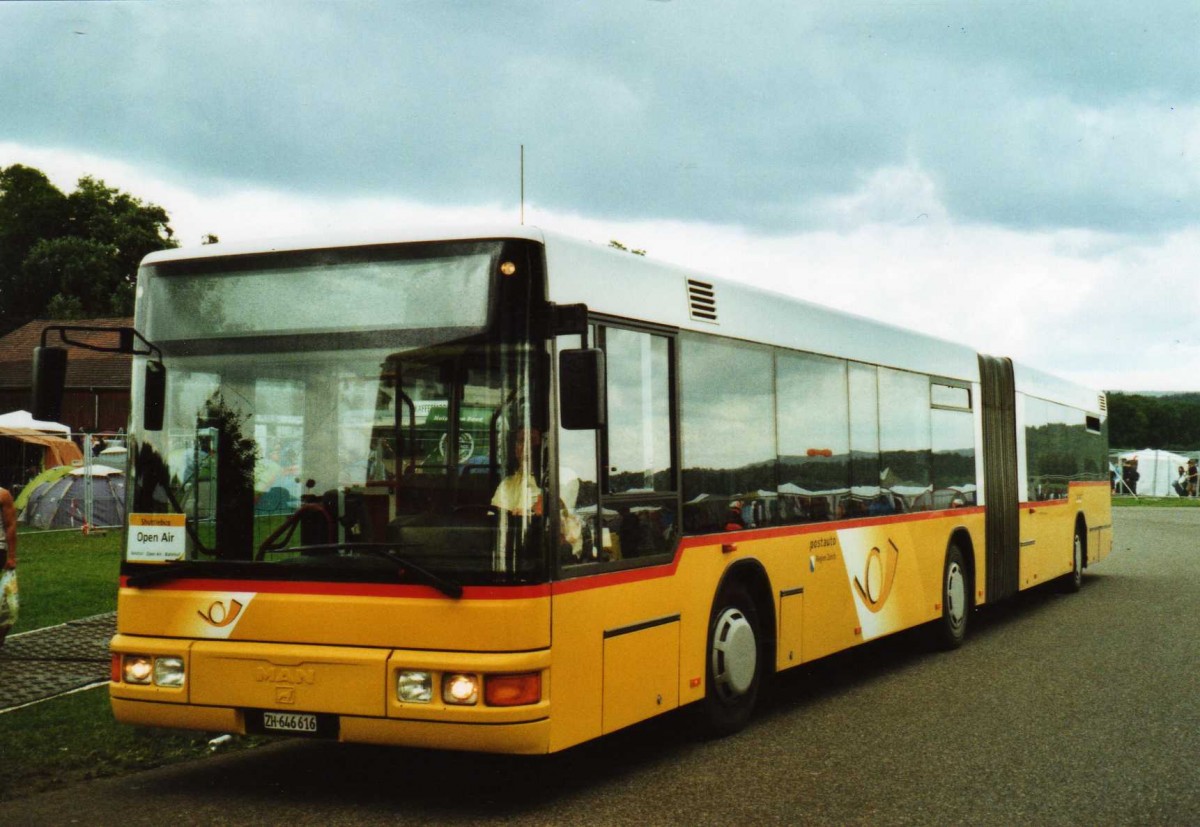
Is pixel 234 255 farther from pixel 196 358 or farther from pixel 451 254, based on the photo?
pixel 451 254

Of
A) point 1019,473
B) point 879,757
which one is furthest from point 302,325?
point 1019,473

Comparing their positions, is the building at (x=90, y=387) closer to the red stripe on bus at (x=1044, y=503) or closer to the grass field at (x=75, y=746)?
the red stripe on bus at (x=1044, y=503)

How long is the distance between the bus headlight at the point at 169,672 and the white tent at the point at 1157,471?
7267cm

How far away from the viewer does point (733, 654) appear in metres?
8.16

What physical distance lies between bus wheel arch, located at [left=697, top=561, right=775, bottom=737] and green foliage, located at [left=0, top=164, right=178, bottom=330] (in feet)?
227

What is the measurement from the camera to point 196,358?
673cm

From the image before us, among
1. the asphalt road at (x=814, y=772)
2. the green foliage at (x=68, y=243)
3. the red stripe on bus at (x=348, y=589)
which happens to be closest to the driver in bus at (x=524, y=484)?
the red stripe on bus at (x=348, y=589)

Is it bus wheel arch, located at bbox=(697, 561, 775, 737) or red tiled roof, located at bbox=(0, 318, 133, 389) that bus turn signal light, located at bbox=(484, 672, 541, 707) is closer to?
bus wheel arch, located at bbox=(697, 561, 775, 737)

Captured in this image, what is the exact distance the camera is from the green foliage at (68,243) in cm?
7475

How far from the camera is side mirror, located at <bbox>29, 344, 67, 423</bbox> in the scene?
6.50m

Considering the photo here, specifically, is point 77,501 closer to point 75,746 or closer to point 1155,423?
point 75,746

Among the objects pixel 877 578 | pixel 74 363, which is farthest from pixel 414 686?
pixel 74 363

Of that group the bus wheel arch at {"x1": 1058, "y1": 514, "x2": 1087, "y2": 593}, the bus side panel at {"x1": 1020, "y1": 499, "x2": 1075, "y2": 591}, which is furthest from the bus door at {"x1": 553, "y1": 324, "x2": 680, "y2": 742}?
the bus wheel arch at {"x1": 1058, "y1": 514, "x2": 1087, "y2": 593}

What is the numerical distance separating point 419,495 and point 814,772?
2.71 meters
